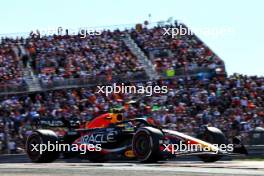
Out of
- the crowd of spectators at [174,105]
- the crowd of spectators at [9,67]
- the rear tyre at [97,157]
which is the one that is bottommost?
the rear tyre at [97,157]

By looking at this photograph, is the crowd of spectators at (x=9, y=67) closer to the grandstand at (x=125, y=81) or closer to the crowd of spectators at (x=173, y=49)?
the grandstand at (x=125, y=81)

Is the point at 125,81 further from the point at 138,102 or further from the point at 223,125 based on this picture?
the point at 223,125

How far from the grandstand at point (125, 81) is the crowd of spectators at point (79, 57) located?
1.9 inches

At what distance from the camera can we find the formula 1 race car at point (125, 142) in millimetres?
14438

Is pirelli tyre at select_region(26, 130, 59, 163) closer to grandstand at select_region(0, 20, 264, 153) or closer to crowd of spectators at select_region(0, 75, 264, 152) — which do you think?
grandstand at select_region(0, 20, 264, 153)

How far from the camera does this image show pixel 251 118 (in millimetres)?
22797

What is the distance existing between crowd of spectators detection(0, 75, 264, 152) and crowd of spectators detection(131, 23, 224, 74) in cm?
286

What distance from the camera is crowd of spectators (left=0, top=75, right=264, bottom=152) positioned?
23.0 m

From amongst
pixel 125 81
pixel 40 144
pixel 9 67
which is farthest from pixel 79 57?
pixel 40 144

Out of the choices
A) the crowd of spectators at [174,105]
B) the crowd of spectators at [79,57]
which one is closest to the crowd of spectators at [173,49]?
the crowd of spectators at [79,57]

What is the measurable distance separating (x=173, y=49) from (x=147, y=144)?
1895 centimetres

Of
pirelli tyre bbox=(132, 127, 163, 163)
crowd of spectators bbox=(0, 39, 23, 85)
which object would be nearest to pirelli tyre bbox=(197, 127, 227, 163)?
pirelli tyre bbox=(132, 127, 163, 163)

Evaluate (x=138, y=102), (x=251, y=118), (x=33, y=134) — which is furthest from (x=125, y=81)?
(x=33, y=134)

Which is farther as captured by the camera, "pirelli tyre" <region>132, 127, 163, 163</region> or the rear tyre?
the rear tyre
